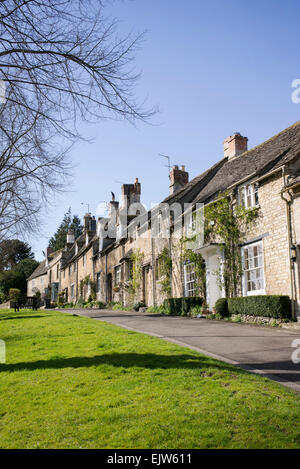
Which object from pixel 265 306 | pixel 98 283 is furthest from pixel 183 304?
pixel 98 283

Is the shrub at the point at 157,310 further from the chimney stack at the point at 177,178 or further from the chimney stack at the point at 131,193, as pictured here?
the chimney stack at the point at 131,193

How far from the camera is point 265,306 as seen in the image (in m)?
12.4

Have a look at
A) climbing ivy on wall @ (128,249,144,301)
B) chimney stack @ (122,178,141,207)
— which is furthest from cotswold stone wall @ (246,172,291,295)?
chimney stack @ (122,178,141,207)

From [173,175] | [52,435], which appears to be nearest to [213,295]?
[173,175]

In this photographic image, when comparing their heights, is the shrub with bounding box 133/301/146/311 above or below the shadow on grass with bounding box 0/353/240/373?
above

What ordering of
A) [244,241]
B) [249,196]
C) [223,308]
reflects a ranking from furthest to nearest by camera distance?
[249,196]
[244,241]
[223,308]

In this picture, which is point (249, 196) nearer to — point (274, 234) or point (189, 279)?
point (274, 234)

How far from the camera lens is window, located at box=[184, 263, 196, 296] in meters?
18.5

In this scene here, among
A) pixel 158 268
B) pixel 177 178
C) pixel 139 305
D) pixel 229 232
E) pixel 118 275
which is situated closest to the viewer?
pixel 229 232

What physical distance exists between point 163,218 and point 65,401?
17.5m

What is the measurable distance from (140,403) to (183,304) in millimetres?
12752

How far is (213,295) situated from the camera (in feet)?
55.3

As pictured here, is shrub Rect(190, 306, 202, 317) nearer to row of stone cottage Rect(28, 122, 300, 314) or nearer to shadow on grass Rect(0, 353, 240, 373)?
row of stone cottage Rect(28, 122, 300, 314)

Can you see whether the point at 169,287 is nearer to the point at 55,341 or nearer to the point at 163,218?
the point at 163,218
